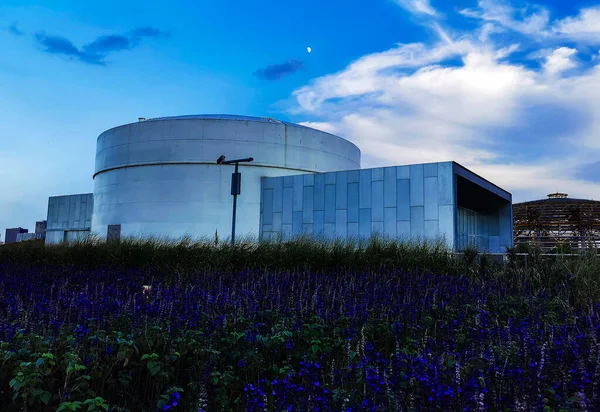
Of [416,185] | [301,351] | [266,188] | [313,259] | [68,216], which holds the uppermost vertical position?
[266,188]

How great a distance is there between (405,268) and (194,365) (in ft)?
27.6

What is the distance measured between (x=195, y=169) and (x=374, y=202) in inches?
394

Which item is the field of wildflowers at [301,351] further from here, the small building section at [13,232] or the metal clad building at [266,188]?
the small building section at [13,232]

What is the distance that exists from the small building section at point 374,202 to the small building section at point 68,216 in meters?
19.7

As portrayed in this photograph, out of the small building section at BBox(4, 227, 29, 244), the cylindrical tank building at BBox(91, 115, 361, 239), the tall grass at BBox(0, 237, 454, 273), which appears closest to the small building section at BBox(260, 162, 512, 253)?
the cylindrical tank building at BBox(91, 115, 361, 239)

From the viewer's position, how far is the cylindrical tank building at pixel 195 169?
2436cm

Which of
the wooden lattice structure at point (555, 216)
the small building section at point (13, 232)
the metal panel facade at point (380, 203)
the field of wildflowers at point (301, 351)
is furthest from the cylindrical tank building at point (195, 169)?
the small building section at point (13, 232)

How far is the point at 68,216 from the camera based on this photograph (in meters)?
39.0

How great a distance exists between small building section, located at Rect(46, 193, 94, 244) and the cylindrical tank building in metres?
11.3

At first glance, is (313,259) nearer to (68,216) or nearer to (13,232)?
(68,216)

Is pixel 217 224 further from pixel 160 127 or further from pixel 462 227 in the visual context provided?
pixel 462 227

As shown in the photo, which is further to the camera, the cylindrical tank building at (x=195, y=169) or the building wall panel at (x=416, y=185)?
the cylindrical tank building at (x=195, y=169)

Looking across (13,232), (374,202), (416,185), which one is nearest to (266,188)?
(374,202)

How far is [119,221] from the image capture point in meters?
26.3
